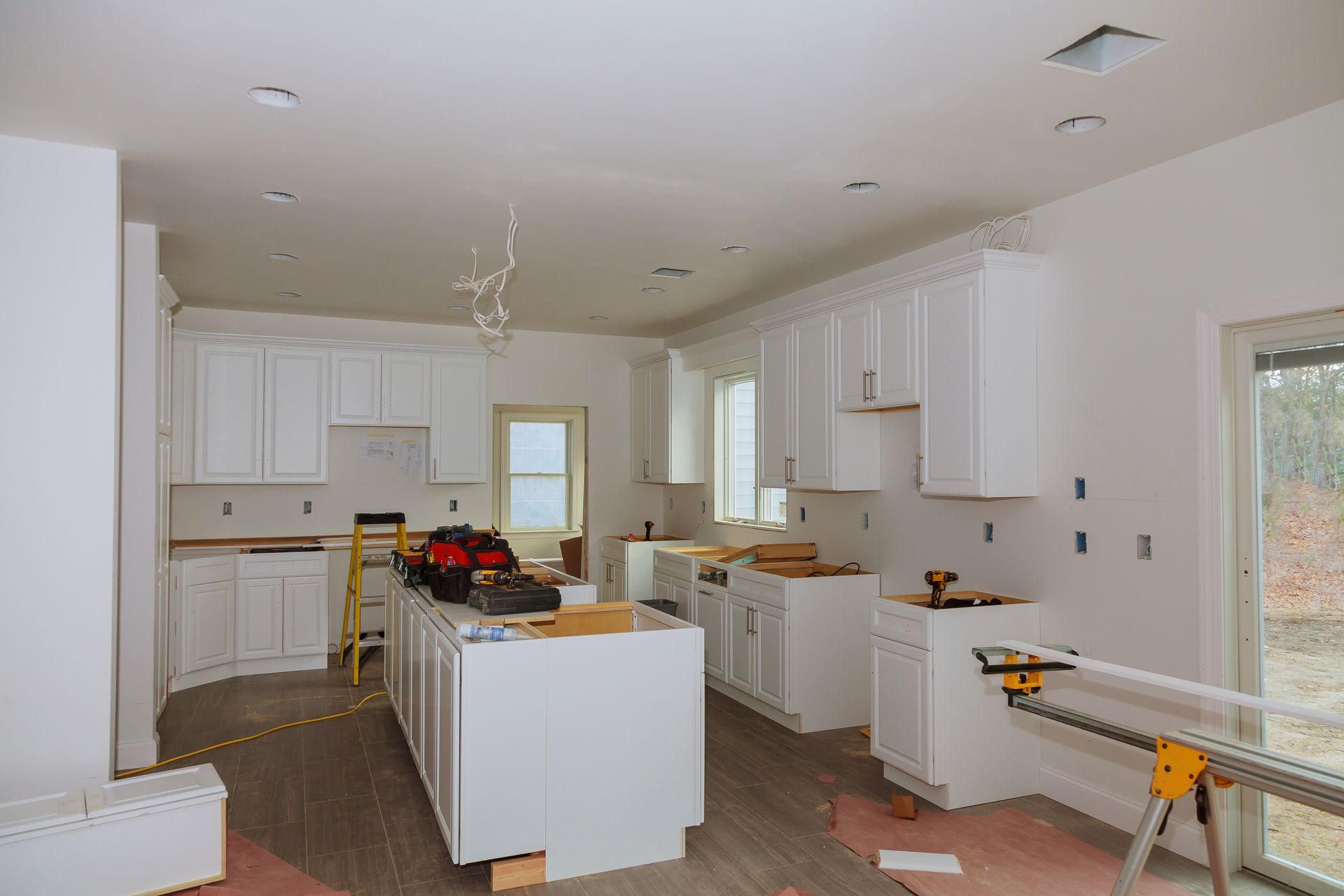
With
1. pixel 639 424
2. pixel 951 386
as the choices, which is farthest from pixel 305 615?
Answer: pixel 951 386

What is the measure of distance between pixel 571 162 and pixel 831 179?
3.57ft

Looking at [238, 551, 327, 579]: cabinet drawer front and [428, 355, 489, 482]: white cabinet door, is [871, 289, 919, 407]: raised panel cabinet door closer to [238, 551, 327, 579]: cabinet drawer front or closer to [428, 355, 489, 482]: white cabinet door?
[428, 355, 489, 482]: white cabinet door

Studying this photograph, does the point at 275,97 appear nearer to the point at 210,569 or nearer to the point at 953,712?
the point at 953,712

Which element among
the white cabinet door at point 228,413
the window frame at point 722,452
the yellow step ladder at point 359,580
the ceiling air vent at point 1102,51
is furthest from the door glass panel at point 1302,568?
the white cabinet door at point 228,413

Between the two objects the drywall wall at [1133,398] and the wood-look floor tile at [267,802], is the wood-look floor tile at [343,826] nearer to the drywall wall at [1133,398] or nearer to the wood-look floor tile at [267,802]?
the wood-look floor tile at [267,802]

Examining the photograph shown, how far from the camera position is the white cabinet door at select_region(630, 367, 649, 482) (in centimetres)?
749

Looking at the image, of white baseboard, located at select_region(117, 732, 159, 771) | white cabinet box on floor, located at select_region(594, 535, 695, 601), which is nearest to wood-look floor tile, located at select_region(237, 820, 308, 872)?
white baseboard, located at select_region(117, 732, 159, 771)

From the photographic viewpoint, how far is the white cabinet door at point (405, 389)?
6809 mm

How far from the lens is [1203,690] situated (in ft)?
7.28

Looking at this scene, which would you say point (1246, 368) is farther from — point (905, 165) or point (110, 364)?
point (110, 364)

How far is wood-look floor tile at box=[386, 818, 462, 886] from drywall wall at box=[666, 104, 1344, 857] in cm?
268

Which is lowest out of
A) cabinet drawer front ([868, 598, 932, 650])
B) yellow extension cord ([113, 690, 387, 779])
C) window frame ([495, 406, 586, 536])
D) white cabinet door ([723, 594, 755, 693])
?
yellow extension cord ([113, 690, 387, 779])

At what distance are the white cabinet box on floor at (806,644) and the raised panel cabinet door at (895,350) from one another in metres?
1.16

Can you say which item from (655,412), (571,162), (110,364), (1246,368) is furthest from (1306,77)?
(655,412)
